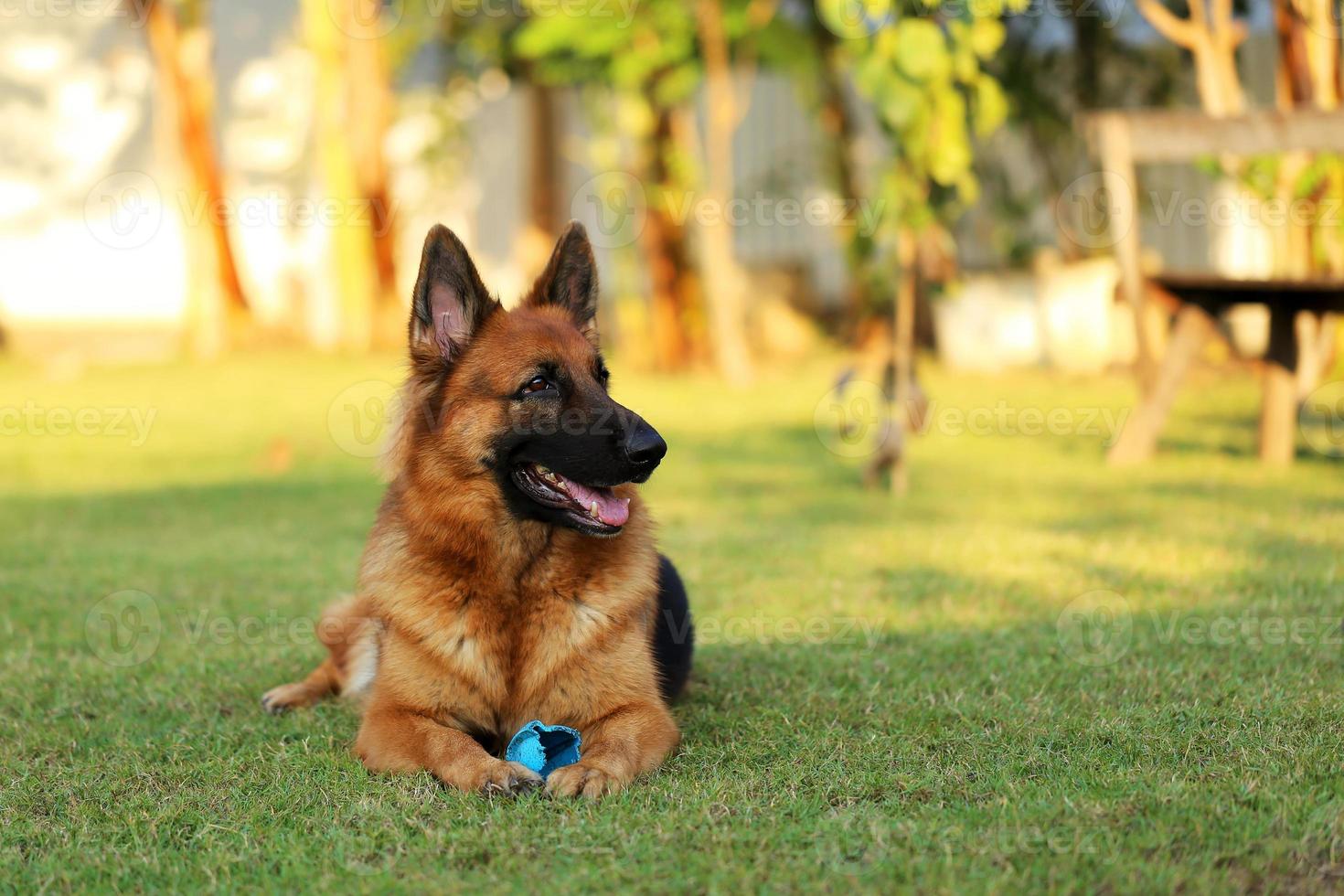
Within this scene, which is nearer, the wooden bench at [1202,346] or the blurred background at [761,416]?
the blurred background at [761,416]

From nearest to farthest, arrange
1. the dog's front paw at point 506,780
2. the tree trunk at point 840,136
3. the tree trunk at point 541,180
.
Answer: the dog's front paw at point 506,780
the tree trunk at point 840,136
the tree trunk at point 541,180

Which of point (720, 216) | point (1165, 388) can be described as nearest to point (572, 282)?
point (1165, 388)

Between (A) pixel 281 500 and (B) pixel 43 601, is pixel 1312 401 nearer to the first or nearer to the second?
(A) pixel 281 500

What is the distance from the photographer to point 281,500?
29.1ft

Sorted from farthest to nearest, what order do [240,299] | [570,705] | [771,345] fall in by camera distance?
[771,345] < [240,299] < [570,705]

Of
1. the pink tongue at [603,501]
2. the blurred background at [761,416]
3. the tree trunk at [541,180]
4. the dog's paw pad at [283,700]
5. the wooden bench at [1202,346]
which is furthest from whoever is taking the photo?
the tree trunk at [541,180]

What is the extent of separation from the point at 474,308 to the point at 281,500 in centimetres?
530

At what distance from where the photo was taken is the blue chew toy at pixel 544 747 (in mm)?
3611

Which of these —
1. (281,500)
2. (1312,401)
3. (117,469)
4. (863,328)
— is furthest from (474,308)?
(863,328)

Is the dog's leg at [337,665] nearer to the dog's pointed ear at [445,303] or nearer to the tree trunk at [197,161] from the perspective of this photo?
the dog's pointed ear at [445,303]

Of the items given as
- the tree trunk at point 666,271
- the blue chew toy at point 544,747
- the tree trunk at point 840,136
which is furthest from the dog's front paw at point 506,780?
the tree trunk at point 840,136

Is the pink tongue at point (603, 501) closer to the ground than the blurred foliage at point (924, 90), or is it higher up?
closer to the ground

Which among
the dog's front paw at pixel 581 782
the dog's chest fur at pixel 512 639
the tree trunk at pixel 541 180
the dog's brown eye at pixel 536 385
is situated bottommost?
the dog's front paw at pixel 581 782

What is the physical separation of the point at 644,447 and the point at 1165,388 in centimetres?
632
